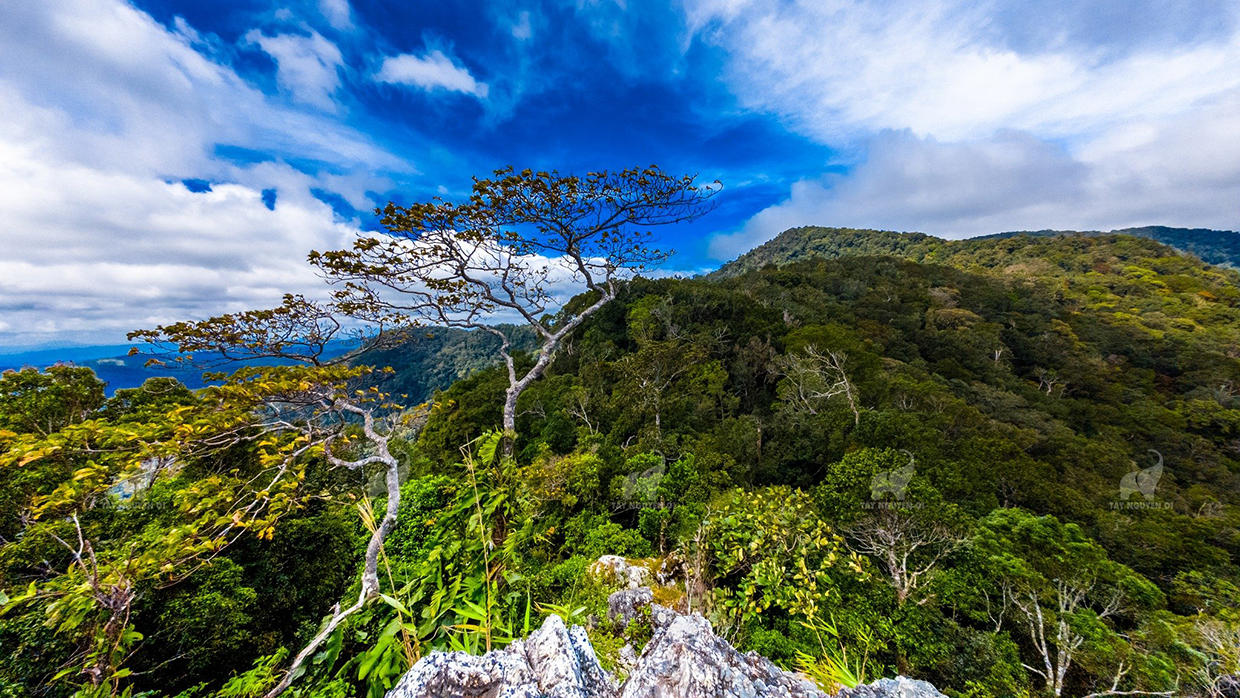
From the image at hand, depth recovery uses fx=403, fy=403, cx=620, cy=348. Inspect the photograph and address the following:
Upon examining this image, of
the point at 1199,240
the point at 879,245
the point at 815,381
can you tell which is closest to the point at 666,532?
the point at 815,381

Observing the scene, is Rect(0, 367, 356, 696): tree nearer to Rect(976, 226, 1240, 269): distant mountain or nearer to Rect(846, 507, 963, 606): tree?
Rect(846, 507, 963, 606): tree

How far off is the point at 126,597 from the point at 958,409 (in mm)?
27996

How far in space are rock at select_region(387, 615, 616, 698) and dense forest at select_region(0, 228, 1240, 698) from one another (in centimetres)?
39

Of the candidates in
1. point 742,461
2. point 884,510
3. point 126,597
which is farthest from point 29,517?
point 742,461

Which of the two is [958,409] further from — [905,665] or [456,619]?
[456,619]

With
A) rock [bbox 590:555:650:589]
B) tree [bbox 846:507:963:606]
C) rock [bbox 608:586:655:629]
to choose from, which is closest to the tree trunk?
rock [bbox 590:555:650:589]

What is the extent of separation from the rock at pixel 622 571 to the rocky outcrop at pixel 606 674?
5.50 meters

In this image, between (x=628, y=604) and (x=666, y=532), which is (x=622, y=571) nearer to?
(x=628, y=604)

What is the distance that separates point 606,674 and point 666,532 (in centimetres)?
958

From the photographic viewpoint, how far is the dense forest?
11.4ft

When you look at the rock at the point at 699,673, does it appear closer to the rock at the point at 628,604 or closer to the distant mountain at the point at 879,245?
the rock at the point at 628,604

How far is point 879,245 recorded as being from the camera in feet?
333

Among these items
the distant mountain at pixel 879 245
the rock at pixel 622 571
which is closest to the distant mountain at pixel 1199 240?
the distant mountain at pixel 879 245

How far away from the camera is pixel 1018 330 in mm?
47906
